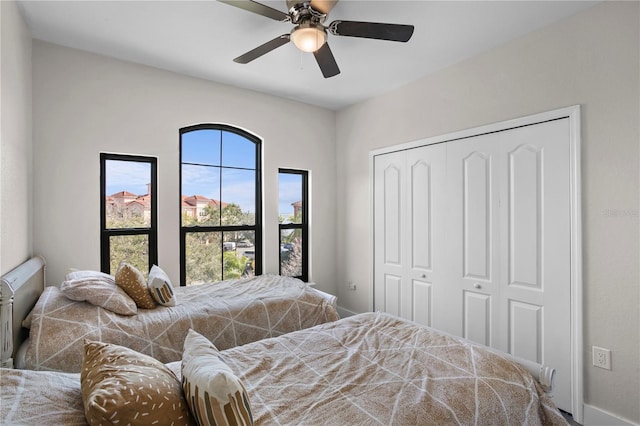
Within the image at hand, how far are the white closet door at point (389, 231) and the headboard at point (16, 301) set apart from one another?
2996 mm

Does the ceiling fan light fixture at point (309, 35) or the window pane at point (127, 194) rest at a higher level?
the ceiling fan light fixture at point (309, 35)

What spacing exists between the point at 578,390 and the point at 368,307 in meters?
2.04

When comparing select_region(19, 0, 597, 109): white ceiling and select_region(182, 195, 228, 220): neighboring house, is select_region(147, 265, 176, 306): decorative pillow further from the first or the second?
select_region(19, 0, 597, 109): white ceiling

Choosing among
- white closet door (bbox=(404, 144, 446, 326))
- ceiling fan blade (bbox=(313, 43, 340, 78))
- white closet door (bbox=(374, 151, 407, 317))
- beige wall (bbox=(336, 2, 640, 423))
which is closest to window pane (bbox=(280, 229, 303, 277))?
white closet door (bbox=(374, 151, 407, 317))

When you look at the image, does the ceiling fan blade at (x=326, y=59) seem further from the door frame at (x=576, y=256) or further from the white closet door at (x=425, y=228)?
the door frame at (x=576, y=256)

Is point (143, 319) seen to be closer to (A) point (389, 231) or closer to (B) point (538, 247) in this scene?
(A) point (389, 231)

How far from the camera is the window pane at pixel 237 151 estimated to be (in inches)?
141

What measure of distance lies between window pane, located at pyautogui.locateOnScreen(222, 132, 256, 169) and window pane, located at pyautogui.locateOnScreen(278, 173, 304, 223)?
410 millimetres

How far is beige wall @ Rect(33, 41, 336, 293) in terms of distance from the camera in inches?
101

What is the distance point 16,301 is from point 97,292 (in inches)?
15.7

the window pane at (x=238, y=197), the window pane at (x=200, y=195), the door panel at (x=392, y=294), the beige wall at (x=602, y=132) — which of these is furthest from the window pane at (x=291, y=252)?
the beige wall at (x=602, y=132)

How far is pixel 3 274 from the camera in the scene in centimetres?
170

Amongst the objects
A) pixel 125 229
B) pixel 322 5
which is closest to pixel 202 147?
pixel 125 229

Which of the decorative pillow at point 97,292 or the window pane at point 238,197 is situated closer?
the decorative pillow at point 97,292
